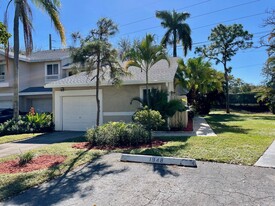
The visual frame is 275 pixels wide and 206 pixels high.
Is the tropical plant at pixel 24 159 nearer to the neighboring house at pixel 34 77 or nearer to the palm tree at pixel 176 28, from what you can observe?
the neighboring house at pixel 34 77

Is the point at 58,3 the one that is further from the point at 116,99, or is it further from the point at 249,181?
the point at 249,181

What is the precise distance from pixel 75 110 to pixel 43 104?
10.8 m

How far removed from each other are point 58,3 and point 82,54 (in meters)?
7.16

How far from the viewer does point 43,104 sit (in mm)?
25016

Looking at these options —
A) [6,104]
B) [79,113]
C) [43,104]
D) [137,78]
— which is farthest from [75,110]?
[6,104]

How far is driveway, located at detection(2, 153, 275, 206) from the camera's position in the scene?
15.5ft

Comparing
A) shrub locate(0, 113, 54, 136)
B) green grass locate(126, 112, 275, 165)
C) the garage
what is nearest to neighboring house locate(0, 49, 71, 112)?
shrub locate(0, 113, 54, 136)

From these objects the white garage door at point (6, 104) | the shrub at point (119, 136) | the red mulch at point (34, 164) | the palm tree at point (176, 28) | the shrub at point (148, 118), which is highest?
the palm tree at point (176, 28)

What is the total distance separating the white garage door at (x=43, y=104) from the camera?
24.8 metres

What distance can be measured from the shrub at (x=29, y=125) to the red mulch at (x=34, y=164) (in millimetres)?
7403

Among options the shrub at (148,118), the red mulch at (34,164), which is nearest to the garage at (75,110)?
the shrub at (148,118)

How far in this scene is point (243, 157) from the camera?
285 inches

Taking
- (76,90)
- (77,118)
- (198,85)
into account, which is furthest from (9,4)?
(198,85)

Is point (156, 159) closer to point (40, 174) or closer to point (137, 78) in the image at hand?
point (40, 174)
